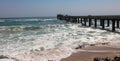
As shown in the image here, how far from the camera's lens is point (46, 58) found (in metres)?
13.4

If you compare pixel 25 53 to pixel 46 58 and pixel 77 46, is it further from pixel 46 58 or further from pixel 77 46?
pixel 77 46

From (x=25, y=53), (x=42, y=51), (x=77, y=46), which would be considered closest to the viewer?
(x=25, y=53)

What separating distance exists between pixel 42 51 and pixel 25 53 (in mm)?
1366

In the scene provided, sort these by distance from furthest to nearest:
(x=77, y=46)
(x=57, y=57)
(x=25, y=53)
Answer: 1. (x=77, y=46)
2. (x=25, y=53)
3. (x=57, y=57)

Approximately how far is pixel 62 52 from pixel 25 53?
91.6 inches

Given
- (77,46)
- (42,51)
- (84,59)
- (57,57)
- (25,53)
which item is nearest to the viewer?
(84,59)

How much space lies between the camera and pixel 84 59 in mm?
12844

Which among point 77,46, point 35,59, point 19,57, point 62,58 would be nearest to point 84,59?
point 62,58

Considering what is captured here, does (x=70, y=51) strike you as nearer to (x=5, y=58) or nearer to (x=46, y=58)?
(x=46, y=58)

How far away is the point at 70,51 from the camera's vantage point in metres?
15.7

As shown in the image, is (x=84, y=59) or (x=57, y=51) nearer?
(x=84, y=59)

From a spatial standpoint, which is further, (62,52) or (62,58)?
(62,52)

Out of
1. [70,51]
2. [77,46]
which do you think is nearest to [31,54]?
[70,51]

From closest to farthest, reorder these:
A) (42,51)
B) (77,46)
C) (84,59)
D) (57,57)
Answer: (84,59) < (57,57) < (42,51) < (77,46)
